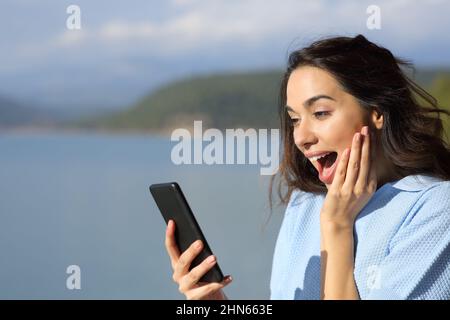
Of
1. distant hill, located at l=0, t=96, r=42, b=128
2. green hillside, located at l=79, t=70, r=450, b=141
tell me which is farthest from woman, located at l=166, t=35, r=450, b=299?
distant hill, located at l=0, t=96, r=42, b=128

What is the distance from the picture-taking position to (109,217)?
14.9 m

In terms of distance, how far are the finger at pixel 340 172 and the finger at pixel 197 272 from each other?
30 cm

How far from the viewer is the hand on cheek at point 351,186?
5.18 feet

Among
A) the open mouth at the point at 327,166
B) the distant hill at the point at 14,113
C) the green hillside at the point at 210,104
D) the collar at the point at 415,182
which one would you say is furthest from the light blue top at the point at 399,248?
the distant hill at the point at 14,113

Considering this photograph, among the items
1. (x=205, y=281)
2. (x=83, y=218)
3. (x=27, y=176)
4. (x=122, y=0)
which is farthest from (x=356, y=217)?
(x=122, y=0)

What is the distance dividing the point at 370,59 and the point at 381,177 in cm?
26

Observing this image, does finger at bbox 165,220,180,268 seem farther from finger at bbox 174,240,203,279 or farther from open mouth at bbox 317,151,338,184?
open mouth at bbox 317,151,338,184

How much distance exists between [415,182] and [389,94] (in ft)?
0.69

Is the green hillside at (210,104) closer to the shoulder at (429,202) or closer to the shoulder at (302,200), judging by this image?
the shoulder at (302,200)

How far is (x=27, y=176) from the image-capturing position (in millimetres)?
18219

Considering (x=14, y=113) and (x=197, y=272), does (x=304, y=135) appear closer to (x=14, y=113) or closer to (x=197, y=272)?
(x=197, y=272)
